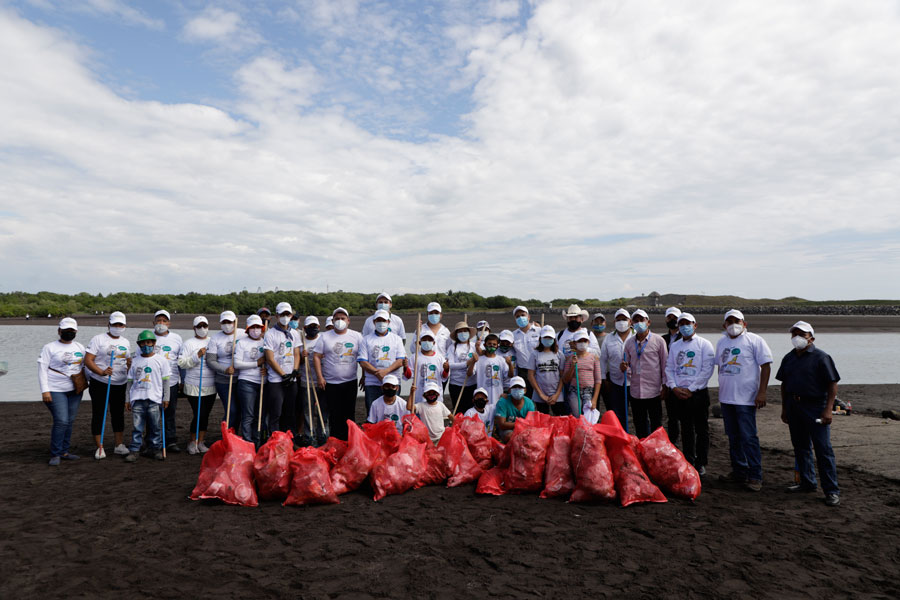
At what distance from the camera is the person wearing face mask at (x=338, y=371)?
8125 millimetres

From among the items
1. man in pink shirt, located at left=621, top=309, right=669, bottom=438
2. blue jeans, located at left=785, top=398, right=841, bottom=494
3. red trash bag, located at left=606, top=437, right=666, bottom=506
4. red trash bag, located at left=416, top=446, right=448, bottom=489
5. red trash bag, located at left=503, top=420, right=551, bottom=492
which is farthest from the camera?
man in pink shirt, located at left=621, top=309, right=669, bottom=438

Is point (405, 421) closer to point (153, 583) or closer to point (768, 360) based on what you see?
point (153, 583)

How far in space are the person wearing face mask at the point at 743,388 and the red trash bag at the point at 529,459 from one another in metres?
2.22

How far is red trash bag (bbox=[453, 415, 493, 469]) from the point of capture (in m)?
7.01

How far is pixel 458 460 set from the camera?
6871mm

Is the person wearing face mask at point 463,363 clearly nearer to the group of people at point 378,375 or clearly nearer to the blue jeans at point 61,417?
the group of people at point 378,375

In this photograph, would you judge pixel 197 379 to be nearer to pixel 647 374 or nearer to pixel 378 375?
pixel 378 375

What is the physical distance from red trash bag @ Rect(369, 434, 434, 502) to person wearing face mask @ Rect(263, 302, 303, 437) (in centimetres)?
237

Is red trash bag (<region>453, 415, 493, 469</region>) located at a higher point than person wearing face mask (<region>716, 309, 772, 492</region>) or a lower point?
lower

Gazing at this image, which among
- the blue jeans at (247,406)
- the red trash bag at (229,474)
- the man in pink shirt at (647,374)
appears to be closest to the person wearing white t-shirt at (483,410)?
the man in pink shirt at (647,374)

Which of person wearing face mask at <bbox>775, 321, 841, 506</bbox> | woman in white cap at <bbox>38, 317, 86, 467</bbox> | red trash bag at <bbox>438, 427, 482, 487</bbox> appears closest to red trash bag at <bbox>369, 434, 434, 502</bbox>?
red trash bag at <bbox>438, 427, 482, 487</bbox>

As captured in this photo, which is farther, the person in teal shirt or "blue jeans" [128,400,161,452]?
"blue jeans" [128,400,161,452]

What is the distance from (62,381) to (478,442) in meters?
5.66

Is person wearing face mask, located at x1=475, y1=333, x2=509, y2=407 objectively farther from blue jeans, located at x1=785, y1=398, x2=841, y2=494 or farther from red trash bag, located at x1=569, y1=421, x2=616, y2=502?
blue jeans, located at x1=785, y1=398, x2=841, y2=494
